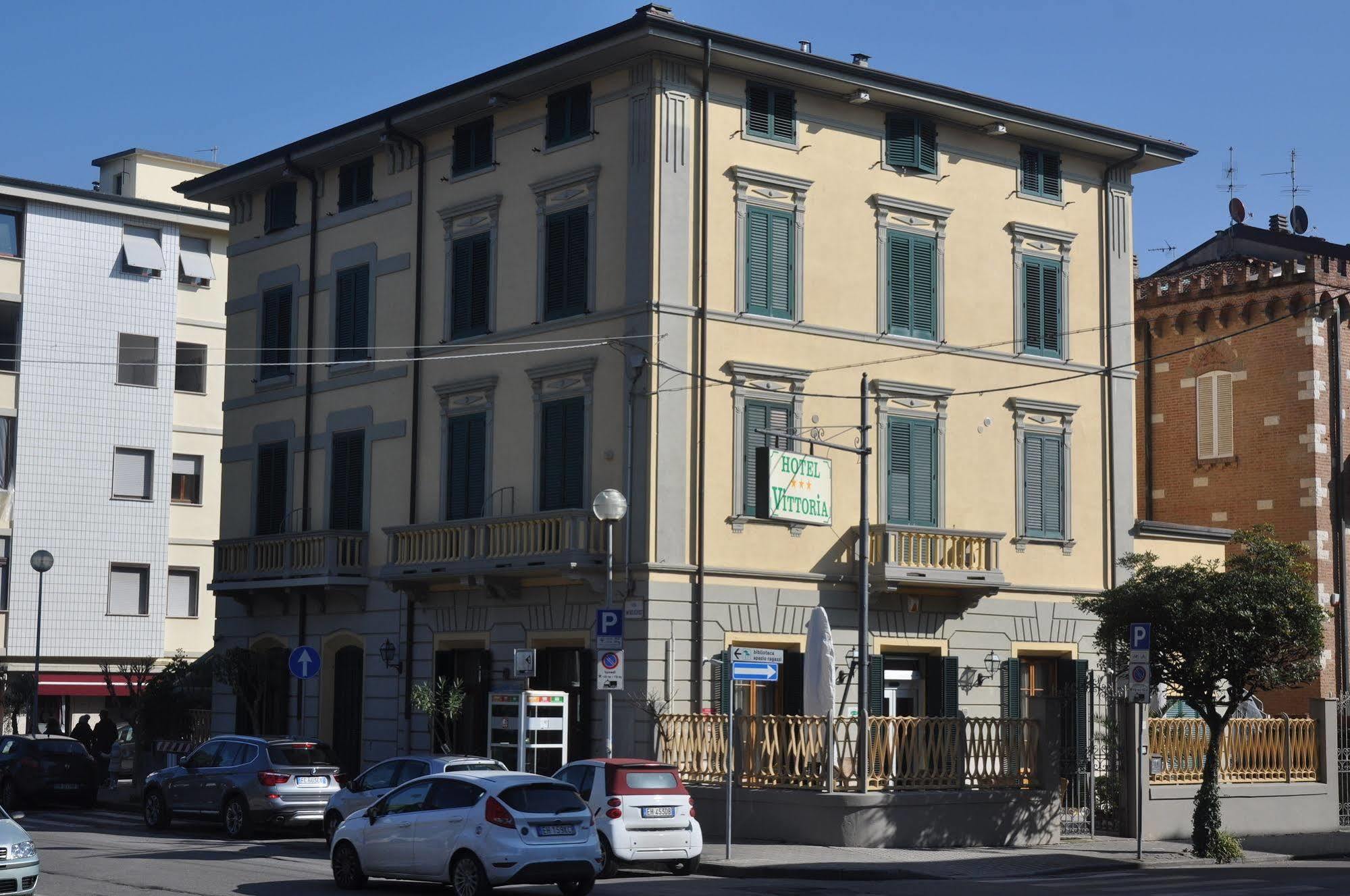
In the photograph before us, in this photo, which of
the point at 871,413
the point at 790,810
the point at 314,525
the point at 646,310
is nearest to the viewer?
the point at 790,810

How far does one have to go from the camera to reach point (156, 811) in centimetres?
3056

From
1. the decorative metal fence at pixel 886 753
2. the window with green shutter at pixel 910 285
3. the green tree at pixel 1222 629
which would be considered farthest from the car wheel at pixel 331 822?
the window with green shutter at pixel 910 285

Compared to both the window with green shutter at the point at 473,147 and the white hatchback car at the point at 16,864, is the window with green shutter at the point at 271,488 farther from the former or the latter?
the white hatchback car at the point at 16,864

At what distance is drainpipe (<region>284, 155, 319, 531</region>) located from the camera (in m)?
38.3

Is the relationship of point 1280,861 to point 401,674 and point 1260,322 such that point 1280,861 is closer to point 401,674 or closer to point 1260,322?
point 401,674

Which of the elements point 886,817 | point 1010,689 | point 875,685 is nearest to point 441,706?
point 875,685

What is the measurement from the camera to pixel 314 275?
38344mm

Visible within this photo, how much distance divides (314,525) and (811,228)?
1230 cm

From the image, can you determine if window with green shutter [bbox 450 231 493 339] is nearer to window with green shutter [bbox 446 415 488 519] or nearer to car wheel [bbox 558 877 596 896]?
window with green shutter [bbox 446 415 488 519]

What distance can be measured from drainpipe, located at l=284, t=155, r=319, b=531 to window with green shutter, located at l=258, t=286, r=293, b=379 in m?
0.72

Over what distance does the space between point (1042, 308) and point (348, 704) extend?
1564cm

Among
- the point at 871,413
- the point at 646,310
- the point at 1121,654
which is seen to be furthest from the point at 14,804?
the point at 1121,654

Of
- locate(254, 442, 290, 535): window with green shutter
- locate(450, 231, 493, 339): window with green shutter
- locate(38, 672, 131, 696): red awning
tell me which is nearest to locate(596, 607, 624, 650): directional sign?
locate(450, 231, 493, 339): window with green shutter

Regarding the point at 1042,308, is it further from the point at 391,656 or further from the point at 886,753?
the point at 391,656
